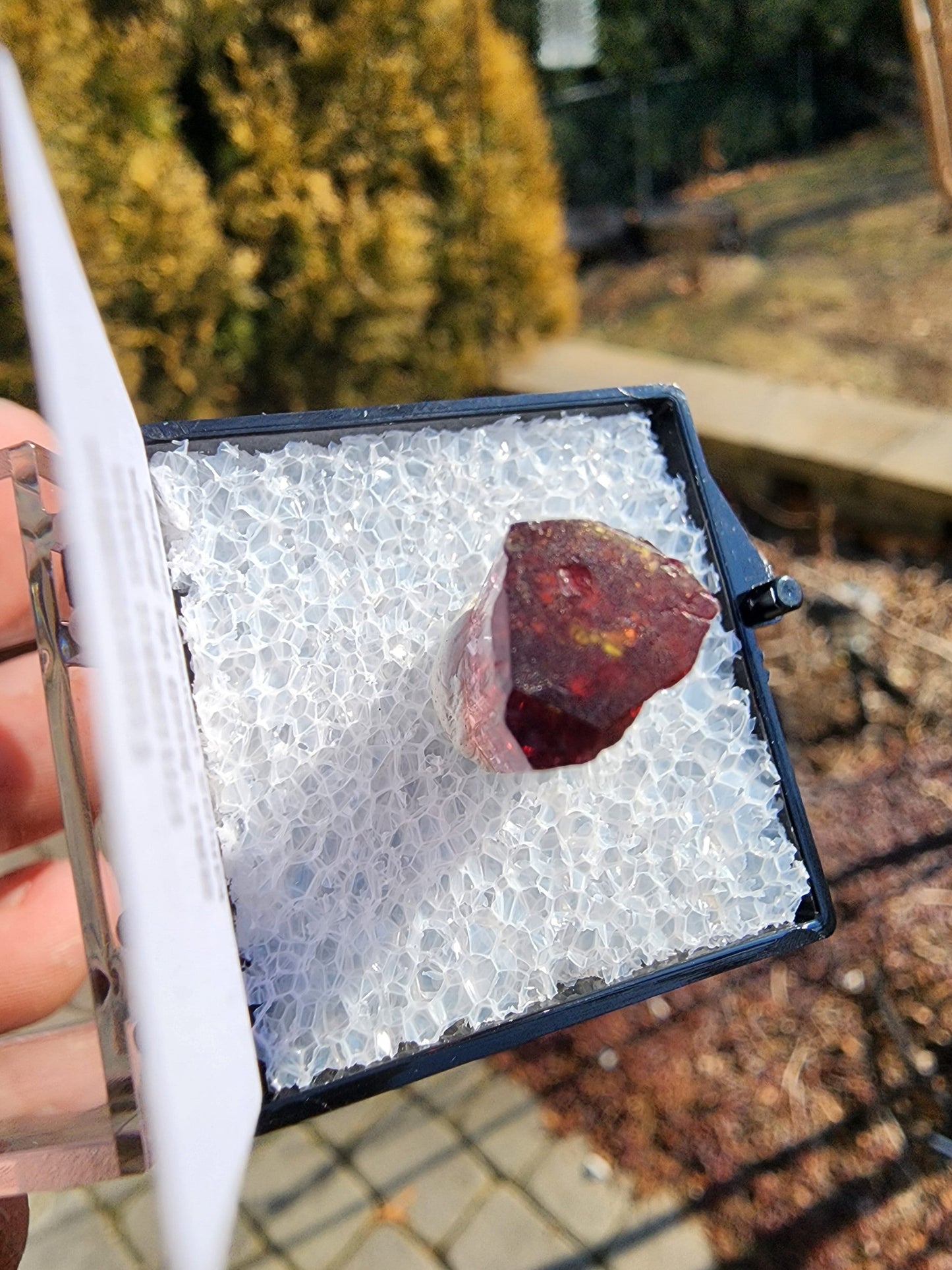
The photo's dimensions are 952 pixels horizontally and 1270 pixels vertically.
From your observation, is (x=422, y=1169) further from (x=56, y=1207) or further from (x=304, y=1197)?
(x=56, y=1207)

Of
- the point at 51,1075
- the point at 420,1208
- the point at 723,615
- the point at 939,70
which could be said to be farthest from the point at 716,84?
the point at 51,1075

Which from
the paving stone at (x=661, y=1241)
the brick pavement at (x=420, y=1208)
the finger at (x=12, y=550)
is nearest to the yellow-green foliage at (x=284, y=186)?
the finger at (x=12, y=550)

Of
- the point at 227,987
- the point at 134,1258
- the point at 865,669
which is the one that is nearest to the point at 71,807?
the point at 227,987

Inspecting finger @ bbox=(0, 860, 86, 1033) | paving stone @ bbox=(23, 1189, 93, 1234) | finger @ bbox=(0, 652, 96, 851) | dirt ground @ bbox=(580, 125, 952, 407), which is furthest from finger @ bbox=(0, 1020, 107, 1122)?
dirt ground @ bbox=(580, 125, 952, 407)

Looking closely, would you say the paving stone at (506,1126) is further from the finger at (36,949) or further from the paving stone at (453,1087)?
the finger at (36,949)

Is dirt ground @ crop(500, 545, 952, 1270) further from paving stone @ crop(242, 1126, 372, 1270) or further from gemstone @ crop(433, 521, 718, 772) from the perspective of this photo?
gemstone @ crop(433, 521, 718, 772)
